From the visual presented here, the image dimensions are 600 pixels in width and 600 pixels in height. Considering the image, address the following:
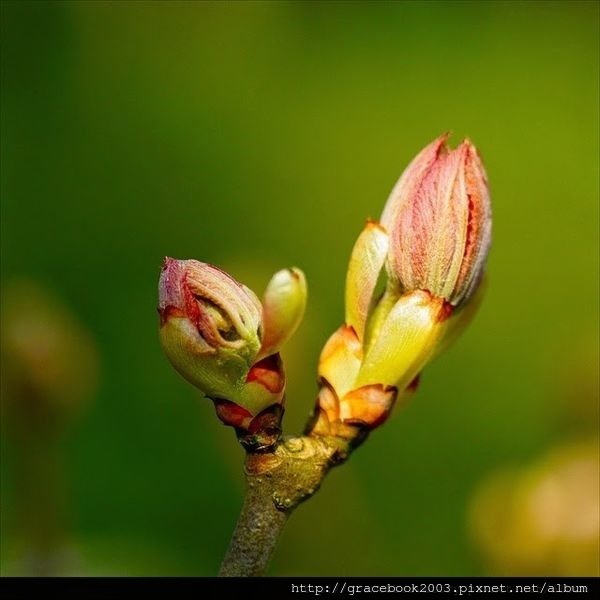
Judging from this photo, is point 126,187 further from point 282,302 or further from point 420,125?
point 282,302

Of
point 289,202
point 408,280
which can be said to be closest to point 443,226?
point 408,280

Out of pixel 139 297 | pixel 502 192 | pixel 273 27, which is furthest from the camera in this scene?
pixel 502 192

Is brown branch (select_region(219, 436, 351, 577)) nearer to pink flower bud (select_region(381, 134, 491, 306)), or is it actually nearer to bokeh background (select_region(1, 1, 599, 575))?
pink flower bud (select_region(381, 134, 491, 306))

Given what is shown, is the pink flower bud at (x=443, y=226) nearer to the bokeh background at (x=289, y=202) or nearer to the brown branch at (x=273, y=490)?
the brown branch at (x=273, y=490)

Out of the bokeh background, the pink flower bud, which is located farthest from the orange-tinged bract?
the bokeh background

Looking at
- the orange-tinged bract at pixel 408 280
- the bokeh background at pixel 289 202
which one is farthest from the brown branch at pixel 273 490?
the bokeh background at pixel 289 202

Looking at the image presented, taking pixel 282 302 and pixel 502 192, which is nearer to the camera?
pixel 282 302
